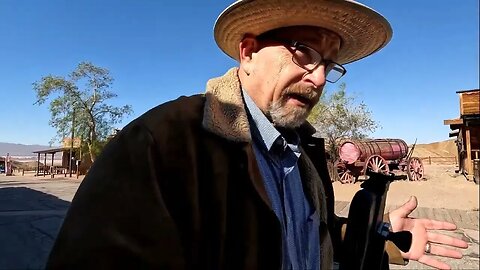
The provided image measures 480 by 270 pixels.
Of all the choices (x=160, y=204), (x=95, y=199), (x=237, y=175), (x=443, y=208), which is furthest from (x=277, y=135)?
(x=443, y=208)

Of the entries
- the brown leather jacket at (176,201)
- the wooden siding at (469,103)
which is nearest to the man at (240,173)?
the brown leather jacket at (176,201)

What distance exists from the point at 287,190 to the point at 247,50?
0.57 m

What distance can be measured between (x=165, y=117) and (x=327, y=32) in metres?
0.78

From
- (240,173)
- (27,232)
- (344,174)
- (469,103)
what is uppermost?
(469,103)

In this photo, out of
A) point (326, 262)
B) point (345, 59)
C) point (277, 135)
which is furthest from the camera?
point (345, 59)

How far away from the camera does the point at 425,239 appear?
1487 mm

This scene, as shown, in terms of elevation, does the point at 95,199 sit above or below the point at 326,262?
above

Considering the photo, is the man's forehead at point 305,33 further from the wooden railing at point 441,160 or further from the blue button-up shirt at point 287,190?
the wooden railing at point 441,160

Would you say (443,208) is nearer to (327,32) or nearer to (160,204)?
(327,32)

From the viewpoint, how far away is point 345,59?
1896 mm

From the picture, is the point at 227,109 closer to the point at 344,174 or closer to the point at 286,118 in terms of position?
the point at 286,118

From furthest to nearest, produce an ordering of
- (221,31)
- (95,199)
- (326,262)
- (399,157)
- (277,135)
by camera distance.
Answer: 1. (399,157)
2. (221,31)
3. (326,262)
4. (277,135)
5. (95,199)

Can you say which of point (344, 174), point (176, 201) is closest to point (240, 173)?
point (176, 201)

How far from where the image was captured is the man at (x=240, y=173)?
854 millimetres
